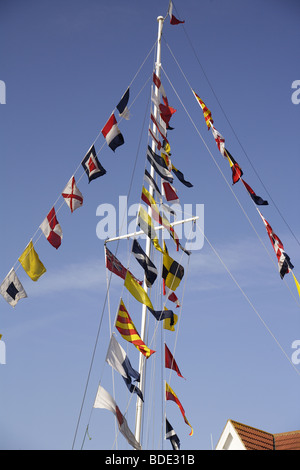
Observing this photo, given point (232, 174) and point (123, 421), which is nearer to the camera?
point (123, 421)

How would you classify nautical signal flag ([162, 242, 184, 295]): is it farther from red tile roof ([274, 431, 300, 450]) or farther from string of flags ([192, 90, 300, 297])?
red tile roof ([274, 431, 300, 450])

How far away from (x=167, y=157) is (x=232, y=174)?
5.91 feet

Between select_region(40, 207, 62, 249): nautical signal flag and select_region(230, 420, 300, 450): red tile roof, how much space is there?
5561 mm

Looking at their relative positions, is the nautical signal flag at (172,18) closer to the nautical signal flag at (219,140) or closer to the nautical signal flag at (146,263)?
the nautical signal flag at (219,140)

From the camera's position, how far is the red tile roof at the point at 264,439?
1354 centimetres

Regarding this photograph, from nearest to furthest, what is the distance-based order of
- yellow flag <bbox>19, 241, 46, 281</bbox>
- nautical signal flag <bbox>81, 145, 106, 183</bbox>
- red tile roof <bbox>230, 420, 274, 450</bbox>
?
yellow flag <bbox>19, 241, 46, 281</bbox> < nautical signal flag <bbox>81, 145, 106, 183</bbox> < red tile roof <bbox>230, 420, 274, 450</bbox>

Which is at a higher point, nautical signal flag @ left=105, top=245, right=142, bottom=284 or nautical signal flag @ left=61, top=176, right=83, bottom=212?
nautical signal flag @ left=61, top=176, right=83, bottom=212

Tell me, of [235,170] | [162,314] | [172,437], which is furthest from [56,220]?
[172,437]

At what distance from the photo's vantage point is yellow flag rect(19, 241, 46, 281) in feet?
41.4

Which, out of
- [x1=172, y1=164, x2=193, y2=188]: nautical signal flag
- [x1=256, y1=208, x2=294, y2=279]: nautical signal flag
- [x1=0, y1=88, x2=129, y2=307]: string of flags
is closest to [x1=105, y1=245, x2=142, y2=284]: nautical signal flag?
[x1=0, y1=88, x2=129, y2=307]: string of flags

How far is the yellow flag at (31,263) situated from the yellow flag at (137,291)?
1.80 metres

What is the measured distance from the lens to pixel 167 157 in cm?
1535
